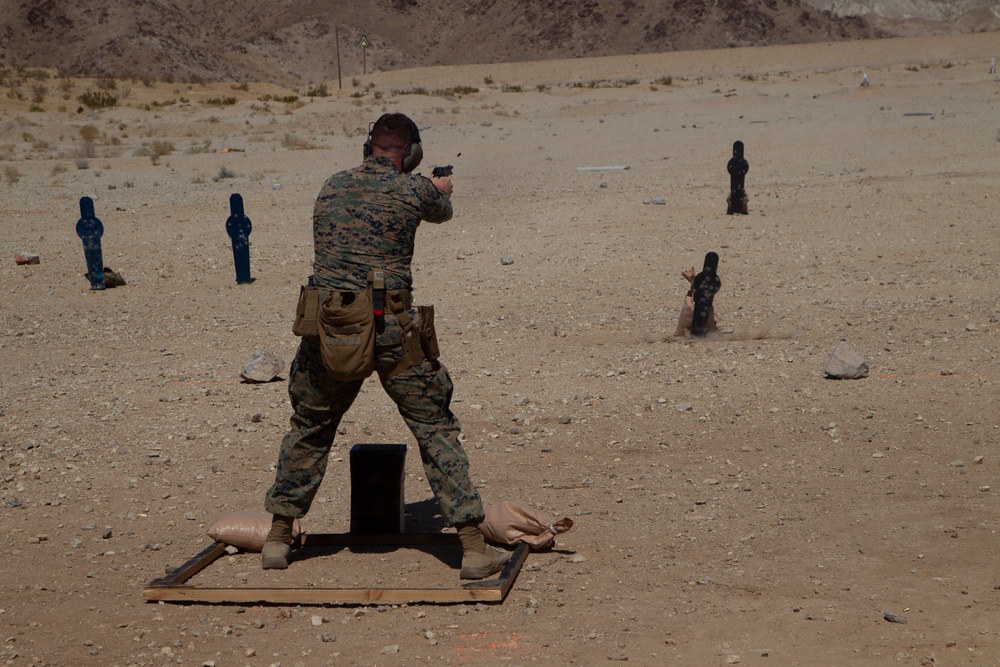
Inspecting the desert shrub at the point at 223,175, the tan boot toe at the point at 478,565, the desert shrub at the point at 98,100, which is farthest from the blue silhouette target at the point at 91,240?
the desert shrub at the point at 98,100

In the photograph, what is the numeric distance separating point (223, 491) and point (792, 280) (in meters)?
7.02

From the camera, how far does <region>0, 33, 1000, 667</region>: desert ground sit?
14.1 feet

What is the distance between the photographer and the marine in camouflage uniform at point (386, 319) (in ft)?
14.5

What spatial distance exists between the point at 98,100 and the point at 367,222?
39.0 meters

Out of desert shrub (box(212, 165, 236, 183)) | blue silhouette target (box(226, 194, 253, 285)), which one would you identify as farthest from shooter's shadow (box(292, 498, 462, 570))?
→ desert shrub (box(212, 165, 236, 183))

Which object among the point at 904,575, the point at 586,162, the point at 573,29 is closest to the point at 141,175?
the point at 586,162

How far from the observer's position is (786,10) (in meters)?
87.2

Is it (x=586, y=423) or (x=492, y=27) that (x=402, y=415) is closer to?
(x=586, y=423)

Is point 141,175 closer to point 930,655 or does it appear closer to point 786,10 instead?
point 930,655

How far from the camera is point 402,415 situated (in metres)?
4.51

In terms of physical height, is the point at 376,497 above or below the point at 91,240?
below

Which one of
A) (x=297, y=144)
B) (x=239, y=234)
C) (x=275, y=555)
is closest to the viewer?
(x=275, y=555)

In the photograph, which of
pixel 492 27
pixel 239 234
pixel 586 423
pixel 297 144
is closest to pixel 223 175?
pixel 297 144

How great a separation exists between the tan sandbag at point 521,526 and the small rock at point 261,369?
3.44 meters
